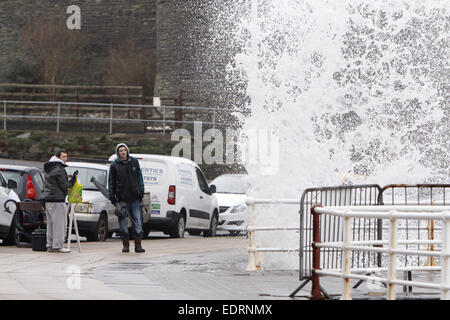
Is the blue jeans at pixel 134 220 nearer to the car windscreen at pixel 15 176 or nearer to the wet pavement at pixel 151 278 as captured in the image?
the wet pavement at pixel 151 278

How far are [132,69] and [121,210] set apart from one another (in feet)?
139

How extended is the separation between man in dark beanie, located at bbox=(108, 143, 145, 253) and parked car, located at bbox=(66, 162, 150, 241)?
2.33m

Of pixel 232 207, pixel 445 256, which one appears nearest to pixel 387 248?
pixel 445 256

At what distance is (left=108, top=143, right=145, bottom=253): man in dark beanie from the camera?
18.2m

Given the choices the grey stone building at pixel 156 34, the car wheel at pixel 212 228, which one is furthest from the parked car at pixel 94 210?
the grey stone building at pixel 156 34

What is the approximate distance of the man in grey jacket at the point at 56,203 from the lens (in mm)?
17766

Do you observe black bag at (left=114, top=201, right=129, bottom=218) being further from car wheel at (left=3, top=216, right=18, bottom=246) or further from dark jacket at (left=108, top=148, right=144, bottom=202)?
car wheel at (left=3, top=216, right=18, bottom=246)

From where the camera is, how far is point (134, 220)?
1817cm

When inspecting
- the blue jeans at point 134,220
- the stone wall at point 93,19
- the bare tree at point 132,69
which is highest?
the stone wall at point 93,19

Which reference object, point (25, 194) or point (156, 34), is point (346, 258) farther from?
point (156, 34)

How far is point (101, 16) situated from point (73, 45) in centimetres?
617

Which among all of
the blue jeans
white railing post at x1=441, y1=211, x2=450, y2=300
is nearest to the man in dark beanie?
the blue jeans

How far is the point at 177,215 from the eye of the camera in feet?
74.9

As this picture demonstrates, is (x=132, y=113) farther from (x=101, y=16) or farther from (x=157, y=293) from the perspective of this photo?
(x=157, y=293)
